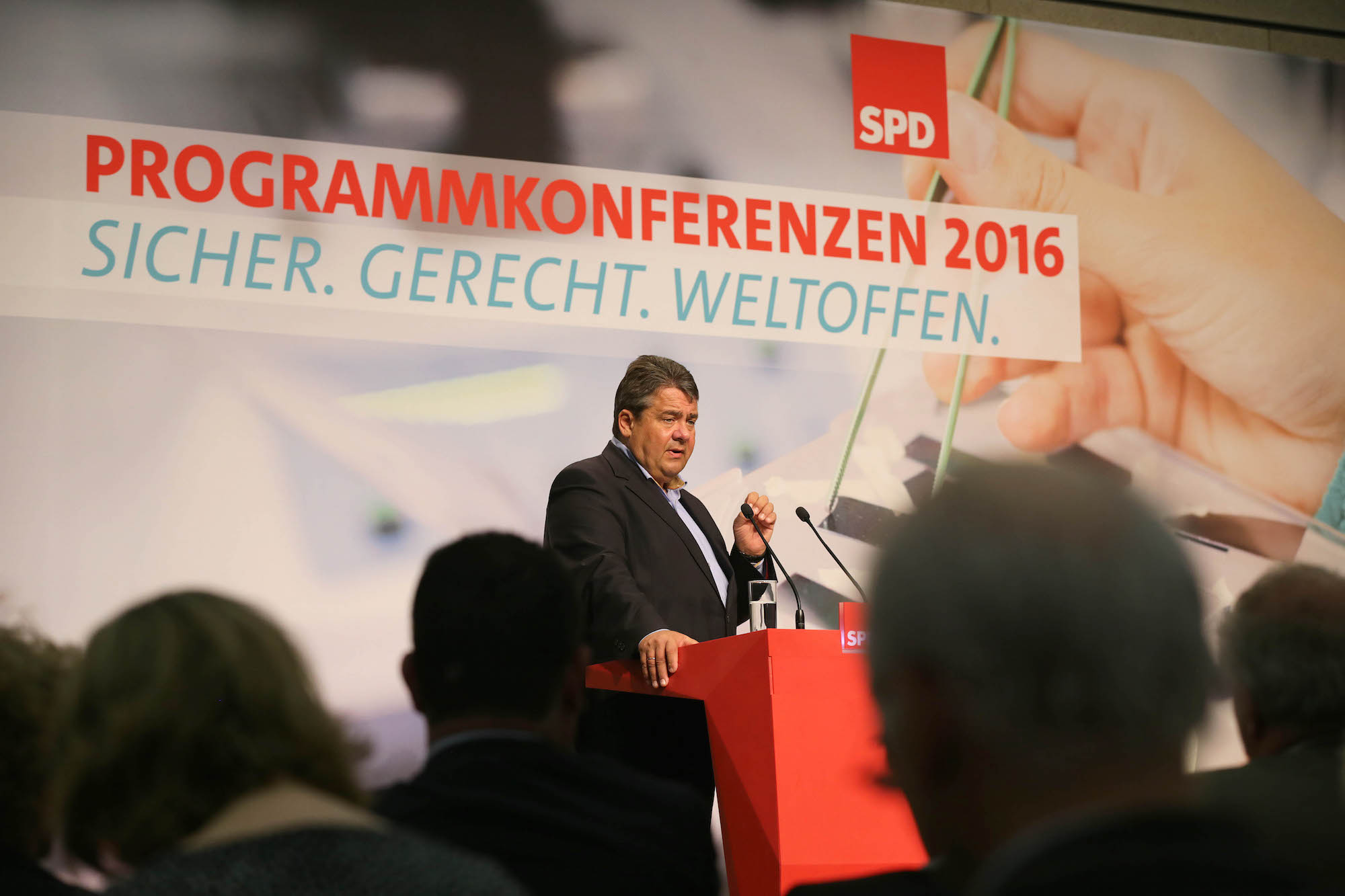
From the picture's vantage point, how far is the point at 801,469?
15.4 feet

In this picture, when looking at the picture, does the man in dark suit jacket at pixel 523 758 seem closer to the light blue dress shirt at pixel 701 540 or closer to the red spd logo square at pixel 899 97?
the light blue dress shirt at pixel 701 540

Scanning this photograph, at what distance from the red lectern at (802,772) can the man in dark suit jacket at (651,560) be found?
40 cm

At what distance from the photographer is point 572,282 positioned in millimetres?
4562

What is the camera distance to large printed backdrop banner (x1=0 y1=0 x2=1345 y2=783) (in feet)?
13.5

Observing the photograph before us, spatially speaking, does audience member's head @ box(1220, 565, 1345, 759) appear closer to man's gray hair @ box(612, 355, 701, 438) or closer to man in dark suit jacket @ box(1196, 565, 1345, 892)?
man in dark suit jacket @ box(1196, 565, 1345, 892)

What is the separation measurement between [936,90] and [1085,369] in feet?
4.24

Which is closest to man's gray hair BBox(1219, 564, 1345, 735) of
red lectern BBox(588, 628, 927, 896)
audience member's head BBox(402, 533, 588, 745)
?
red lectern BBox(588, 628, 927, 896)

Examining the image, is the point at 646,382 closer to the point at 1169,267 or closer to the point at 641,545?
the point at 641,545

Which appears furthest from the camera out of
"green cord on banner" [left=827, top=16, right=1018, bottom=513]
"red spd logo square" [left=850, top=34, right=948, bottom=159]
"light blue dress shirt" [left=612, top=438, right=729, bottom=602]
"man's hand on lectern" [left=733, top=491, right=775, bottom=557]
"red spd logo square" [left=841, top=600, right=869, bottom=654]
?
"red spd logo square" [left=850, top=34, right=948, bottom=159]

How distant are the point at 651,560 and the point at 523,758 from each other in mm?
2376

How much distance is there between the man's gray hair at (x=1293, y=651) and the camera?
1665mm

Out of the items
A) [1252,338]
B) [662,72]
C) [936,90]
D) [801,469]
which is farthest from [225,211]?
[1252,338]

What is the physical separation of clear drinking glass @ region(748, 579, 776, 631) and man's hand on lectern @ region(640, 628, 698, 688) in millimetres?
227

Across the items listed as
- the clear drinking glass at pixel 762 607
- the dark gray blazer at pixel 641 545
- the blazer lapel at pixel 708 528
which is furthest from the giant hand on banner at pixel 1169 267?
the clear drinking glass at pixel 762 607
